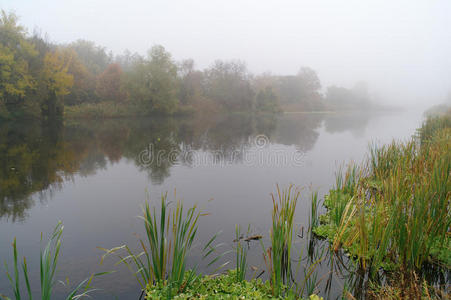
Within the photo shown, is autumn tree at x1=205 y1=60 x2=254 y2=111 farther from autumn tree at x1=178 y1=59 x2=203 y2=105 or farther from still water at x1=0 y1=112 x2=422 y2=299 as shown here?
still water at x1=0 y1=112 x2=422 y2=299

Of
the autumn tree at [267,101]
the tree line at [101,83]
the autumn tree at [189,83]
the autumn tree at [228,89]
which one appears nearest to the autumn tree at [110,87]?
the tree line at [101,83]

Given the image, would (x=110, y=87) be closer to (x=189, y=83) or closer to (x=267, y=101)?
(x=189, y=83)

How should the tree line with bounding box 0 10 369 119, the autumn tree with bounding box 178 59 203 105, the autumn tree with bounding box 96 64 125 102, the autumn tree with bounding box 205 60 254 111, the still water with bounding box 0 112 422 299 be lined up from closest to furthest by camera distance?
1. the still water with bounding box 0 112 422 299
2. the tree line with bounding box 0 10 369 119
3. the autumn tree with bounding box 96 64 125 102
4. the autumn tree with bounding box 178 59 203 105
5. the autumn tree with bounding box 205 60 254 111

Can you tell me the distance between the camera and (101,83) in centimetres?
4684

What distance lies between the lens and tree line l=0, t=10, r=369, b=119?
3259 centimetres

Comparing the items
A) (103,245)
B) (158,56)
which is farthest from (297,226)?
(158,56)

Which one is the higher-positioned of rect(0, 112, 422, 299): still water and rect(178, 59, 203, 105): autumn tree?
rect(178, 59, 203, 105): autumn tree

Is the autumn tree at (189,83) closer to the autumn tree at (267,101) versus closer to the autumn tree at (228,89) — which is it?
the autumn tree at (228,89)

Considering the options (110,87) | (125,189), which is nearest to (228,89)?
(110,87)

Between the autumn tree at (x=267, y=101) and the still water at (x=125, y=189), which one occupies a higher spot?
the autumn tree at (x=267, y=101)

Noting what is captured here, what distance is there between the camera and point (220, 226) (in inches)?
265

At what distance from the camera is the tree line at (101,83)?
32.6m

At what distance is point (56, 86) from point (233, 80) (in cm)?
4500

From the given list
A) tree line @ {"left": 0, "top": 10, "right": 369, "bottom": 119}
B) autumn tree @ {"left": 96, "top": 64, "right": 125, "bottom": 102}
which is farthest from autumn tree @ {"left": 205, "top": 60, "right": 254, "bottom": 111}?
autumn tree @ {"left": 96, "top": 64, "right": 125, "bottom": 102}
